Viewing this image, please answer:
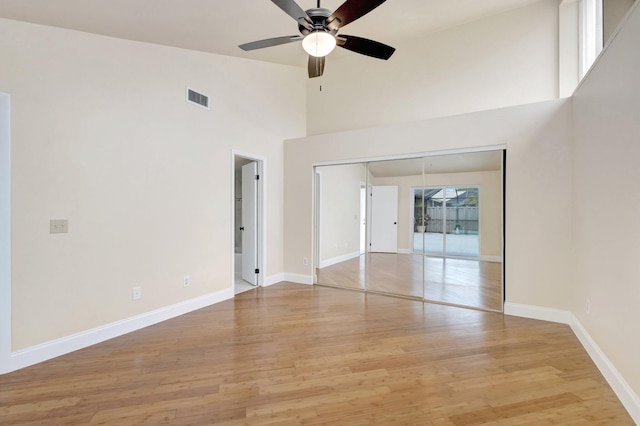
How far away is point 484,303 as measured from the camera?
3.88m

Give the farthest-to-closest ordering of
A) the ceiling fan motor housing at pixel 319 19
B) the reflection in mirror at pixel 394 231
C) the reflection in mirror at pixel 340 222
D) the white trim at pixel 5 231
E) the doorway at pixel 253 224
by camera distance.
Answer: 1. the reflection in mirror at pixel 340 222
2. the doorway at pixel 253 224
3. the reflection in mirror at pixel 394 231
4. the white trim at pixel 5 231
5. the ceiling fan motor housing at pixel 319 19

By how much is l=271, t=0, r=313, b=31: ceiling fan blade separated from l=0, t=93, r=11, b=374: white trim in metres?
2.33

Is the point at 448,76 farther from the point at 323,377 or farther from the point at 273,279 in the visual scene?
the point at 323,377

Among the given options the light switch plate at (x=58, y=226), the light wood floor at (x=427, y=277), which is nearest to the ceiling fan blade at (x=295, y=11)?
the light switch plate at (x=58, y=226)

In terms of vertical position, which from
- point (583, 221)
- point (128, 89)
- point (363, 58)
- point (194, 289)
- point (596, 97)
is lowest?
point (194, 289)

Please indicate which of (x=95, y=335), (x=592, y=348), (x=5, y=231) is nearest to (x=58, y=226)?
(x=5, y=231)

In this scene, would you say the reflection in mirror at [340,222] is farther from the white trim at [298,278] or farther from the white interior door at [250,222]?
the white interior door at [250,222]

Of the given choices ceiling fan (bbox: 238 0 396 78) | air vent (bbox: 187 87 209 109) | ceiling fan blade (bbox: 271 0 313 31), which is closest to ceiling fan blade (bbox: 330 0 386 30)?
ceiling fan (bbox: 238 0 396 78)

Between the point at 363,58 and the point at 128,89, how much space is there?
12.7ft

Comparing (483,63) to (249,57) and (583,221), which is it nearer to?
(583,221)

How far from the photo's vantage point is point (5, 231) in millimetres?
2277

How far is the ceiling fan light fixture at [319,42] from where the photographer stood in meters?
2.18

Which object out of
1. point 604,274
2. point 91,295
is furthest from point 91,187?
point 604,274

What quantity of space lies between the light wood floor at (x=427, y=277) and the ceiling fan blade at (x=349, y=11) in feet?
11.1
